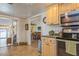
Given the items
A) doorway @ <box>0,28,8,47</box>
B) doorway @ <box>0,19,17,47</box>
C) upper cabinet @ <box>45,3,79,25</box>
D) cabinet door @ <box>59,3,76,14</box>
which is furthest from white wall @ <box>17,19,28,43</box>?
cabinet door @ <box>59,3,76,14</box>

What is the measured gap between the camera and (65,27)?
7.16 ft

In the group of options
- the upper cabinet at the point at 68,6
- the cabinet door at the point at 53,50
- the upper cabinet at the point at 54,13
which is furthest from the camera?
the upper cabinet at the point at 54,13

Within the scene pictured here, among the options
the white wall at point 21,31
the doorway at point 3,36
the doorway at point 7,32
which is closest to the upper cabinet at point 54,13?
the white wall at point 21,31

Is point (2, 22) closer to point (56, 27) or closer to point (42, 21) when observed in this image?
point (42, 21)

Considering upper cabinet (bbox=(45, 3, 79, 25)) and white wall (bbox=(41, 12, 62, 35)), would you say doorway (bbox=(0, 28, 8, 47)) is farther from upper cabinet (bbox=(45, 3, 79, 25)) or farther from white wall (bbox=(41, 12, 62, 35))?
upper cabinet (bbox=(45, 3, 79, 25))

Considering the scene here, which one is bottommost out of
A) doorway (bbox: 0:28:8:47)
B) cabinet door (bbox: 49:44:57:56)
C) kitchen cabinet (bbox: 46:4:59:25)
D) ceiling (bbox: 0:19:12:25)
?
cabinet door (bbox: 49:44:57:56)

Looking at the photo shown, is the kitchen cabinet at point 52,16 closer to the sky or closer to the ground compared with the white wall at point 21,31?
closer to the sky

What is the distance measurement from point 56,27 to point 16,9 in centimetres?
80

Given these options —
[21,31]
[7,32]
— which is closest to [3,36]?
[7,32]

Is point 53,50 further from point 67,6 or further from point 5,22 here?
point 5,22

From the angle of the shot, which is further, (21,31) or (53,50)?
(21,31)

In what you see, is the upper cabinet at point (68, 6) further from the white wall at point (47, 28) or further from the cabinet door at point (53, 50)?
the cabinet door at point (53, 50)

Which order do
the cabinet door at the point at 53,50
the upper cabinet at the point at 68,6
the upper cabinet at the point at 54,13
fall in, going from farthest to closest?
the upper cabinet at the point at 54,13 → the cabinet door at the point at 53,50 → the upper cabinet at the point at 68,6

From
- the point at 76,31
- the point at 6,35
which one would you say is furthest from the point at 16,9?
the point at 76,31
